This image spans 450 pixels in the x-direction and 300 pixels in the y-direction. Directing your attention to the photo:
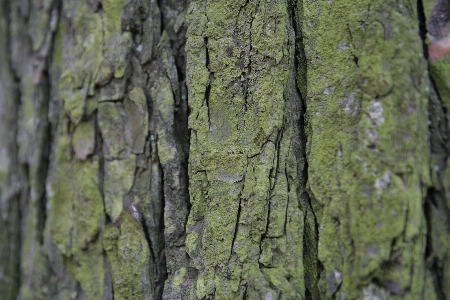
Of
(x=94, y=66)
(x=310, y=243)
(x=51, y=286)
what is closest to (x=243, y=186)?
(x=310, y=243)

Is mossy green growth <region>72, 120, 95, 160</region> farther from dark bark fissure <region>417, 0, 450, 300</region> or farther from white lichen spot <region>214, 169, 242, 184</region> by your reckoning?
dark bark fissure <region>417, 0, 450, 300</region>

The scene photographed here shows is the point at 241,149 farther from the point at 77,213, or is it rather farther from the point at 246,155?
the point at 77,213

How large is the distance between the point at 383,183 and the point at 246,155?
1.00 feet

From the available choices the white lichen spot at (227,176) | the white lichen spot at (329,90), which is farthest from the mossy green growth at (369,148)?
the white lichen spot at (227,176)

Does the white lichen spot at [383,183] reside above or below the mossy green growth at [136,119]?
below

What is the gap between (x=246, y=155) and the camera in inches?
36.3

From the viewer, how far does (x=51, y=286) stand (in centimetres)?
119

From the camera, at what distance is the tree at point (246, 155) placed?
81 cm

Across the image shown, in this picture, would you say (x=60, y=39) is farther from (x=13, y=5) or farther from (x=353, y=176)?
(x=353, y=176)

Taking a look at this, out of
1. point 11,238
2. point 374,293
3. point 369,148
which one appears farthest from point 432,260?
point 11,238

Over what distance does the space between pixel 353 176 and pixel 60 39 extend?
39.2 inches

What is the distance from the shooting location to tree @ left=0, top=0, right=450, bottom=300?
0.81 m

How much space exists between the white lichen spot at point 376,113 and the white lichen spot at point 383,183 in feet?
0.36

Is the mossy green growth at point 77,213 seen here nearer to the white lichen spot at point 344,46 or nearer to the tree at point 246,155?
the tree at point 246,155
